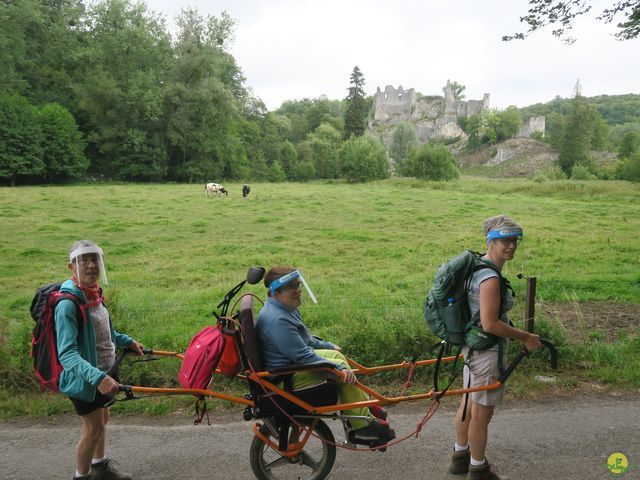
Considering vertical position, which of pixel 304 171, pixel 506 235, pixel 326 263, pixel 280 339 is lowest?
pixel 326 263

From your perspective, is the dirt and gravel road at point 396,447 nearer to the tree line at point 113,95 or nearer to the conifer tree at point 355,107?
the tree line at point 113,95

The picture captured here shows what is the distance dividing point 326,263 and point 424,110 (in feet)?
448

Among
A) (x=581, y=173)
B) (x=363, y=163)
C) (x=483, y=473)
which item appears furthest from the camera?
(x=581, y=173)

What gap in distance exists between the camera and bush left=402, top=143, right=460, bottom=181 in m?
55.6

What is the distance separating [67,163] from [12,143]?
487cm

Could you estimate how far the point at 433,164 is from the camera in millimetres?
55875

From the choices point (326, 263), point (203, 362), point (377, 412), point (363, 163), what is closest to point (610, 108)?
point (363, 163)

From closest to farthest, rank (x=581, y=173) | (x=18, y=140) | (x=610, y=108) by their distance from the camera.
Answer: (x=18, y=140) < (x=581, y=173) < (x=610, y=108)

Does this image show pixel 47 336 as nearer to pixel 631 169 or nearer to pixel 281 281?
Answer: pixel 281 281

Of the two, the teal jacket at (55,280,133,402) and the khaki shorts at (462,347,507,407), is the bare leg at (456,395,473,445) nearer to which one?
the khaki shorts at (462,347,507,407)

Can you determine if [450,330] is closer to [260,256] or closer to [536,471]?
[536,471]

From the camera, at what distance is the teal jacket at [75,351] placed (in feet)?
10.2

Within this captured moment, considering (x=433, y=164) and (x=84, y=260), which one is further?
(x=433, y=164)

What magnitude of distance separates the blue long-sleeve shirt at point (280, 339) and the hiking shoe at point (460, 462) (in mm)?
1305
